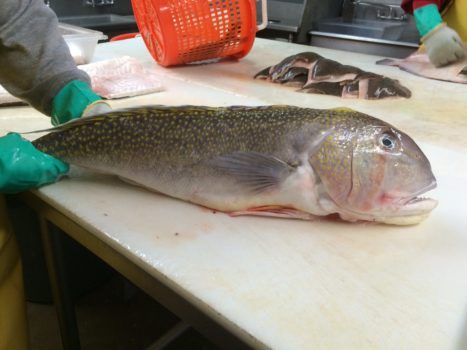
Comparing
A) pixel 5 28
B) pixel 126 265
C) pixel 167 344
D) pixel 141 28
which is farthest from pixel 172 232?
pixel 141 28

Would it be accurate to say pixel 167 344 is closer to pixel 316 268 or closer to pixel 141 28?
pixel 316 268

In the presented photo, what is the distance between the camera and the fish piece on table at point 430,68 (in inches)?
93.2

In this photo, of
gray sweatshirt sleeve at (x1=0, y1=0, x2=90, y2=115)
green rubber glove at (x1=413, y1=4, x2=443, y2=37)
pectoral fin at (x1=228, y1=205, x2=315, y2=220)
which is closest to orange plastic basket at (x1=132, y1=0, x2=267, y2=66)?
gray sweatshirt sleeve at (x1=0, y1=0, x2=90, y2=115)

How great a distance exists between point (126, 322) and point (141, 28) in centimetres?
174

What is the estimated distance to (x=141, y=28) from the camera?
263 centimetres

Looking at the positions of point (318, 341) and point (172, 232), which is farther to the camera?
point (172, 232)

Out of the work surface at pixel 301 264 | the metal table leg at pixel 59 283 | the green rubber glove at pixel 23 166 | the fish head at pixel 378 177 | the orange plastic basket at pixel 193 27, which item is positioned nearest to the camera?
the work surface at pixel 301 264

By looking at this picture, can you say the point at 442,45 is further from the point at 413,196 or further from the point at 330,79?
the point at 413,196

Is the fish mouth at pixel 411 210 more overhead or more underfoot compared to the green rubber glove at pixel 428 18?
more underfoot

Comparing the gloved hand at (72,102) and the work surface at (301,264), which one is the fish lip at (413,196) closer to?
the work surface at (301,264)

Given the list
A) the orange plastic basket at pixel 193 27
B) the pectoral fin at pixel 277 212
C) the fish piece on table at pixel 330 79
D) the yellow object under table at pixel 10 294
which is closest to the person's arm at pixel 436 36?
the fish piece on table at pixel 330 79

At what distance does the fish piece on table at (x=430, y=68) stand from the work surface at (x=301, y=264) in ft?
3.90

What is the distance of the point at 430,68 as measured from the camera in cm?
251

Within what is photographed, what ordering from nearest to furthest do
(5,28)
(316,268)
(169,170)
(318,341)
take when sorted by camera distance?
(318,341) < (316,268) < (169,170) < (5,28)
